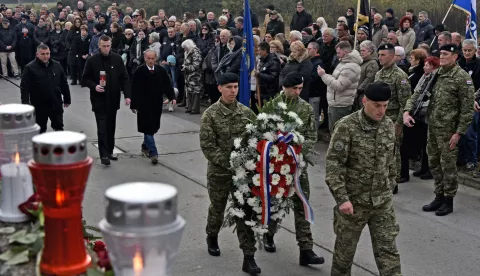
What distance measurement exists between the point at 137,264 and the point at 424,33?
1315 cm

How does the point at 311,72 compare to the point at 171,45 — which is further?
the point at 171,45

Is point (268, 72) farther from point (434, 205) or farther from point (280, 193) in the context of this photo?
point (280, 193)

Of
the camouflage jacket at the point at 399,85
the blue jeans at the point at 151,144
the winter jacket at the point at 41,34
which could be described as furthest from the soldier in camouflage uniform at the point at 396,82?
the winter jacket at the point at 41,34

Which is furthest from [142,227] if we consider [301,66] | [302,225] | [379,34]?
[379,34]

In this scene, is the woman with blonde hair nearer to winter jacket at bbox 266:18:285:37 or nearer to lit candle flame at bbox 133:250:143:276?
winter jacket at bbox 266:18:285:37

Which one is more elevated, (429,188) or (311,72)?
(311,72)

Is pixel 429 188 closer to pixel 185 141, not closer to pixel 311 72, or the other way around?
pixel 311 72

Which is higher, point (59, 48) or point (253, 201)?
point (253, 201)

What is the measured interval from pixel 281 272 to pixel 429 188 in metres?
3.80

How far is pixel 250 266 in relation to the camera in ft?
21.7

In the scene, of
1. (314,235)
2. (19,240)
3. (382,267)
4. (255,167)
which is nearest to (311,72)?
(314,235)

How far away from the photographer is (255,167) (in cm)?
645

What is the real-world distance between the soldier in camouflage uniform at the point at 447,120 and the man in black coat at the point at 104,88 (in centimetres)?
473

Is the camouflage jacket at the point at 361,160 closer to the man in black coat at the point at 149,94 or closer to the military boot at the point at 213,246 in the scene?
the military boot at the point at 213,246
